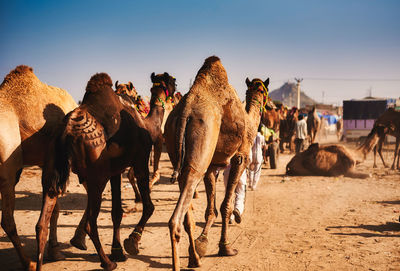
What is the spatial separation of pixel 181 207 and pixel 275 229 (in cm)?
311

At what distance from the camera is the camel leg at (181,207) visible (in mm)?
3955

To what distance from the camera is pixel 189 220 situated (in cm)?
462

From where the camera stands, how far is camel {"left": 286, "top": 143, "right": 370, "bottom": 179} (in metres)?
12.2

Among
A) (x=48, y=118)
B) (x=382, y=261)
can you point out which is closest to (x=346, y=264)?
(x=382, y=261)

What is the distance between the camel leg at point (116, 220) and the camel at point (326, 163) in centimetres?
913

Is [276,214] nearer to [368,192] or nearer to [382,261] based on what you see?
[382,261]

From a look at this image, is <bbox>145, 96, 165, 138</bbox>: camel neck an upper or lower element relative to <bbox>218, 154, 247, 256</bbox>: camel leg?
upper

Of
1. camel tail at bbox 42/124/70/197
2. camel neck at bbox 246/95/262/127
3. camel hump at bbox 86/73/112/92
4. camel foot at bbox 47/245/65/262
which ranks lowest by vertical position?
camel foot at bbox 47/245/65/262

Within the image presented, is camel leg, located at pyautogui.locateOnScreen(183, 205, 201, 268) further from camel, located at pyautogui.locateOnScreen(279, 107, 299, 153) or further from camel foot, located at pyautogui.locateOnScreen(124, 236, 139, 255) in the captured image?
camel, located at pyautogui.locateOnScreen(279, 107, 299, 153)

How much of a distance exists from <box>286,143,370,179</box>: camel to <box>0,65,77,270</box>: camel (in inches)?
380

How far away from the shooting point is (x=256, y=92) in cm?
607

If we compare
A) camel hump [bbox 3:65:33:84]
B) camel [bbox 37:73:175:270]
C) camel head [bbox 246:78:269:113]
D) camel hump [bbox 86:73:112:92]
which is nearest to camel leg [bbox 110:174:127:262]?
camel [bbox 37:73:175:270]

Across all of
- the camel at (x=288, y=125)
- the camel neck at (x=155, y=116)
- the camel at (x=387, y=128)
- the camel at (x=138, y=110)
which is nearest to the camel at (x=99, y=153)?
the camel neck at (x=155, y=116)

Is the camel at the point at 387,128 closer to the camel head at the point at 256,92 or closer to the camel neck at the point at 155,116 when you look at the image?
the camel head at the point at 256,92
